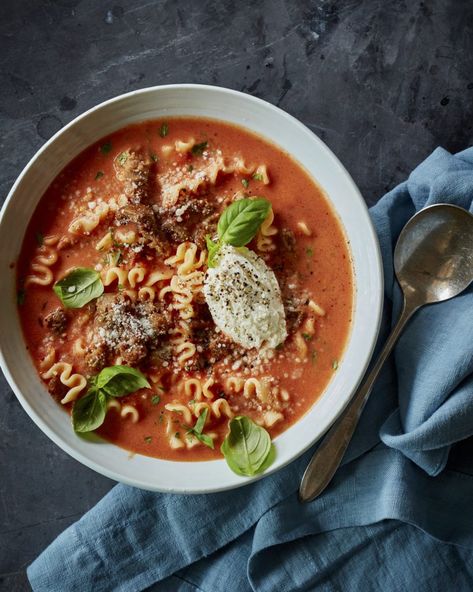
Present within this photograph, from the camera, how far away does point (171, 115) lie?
419 centimetres

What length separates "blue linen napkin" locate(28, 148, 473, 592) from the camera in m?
4.17

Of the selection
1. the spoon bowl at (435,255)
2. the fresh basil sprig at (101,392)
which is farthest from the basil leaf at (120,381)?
the spoon bowl at (435,255)

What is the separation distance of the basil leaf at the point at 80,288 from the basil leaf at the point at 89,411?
1.84 feet

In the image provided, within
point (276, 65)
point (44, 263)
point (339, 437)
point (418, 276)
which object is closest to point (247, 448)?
point (339, 437)

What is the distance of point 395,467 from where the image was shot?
4195mm

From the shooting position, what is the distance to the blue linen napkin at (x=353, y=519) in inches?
164

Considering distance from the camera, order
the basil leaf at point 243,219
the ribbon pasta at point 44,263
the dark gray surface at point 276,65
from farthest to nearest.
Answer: the dark gray surface at point 276,65 → the ribbon pasta at point 44,263 → the basil leaf at point 243,219

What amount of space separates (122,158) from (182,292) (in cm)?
96

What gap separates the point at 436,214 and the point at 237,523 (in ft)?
7.97

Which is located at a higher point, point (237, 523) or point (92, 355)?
point (92, 355)

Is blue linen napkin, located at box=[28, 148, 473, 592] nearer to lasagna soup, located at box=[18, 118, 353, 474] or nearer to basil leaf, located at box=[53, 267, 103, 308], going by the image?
lasagna soup, located at box=[18, 118, 353, 474]

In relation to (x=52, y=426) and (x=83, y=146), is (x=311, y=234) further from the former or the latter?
(x=52, y=426)

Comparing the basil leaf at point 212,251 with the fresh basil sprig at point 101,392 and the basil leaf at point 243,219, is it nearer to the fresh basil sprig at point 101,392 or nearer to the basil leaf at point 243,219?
the basil leaf at point 243,219

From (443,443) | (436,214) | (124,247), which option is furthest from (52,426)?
(436,214)
